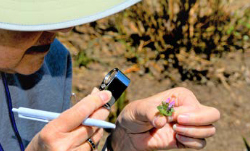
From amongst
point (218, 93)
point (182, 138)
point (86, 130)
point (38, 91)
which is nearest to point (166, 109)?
point (182, 138)

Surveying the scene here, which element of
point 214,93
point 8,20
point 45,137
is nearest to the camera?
point 8,20

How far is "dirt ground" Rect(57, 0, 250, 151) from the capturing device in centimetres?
262

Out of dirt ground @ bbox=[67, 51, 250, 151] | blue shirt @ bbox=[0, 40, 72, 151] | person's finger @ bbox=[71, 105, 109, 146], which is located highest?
person's finger @ bbox=[71, 105, 109, 146]

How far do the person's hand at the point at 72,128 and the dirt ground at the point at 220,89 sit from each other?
5.34 feet

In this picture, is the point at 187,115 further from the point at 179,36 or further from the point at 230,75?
the point at 179,36

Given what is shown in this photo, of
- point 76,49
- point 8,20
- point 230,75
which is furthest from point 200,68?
point 8,20

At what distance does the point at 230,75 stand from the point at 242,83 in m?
0.12

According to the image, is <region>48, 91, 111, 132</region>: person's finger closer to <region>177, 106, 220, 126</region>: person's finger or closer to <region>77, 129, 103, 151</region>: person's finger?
<region>77, 129, 103, 151</region>: person's finger

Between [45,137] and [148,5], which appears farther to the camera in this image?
[148,5]

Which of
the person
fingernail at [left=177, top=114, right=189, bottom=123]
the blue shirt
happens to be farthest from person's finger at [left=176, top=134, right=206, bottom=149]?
the blue shirt

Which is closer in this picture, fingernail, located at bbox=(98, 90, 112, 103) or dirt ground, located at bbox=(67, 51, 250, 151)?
fingernail, located at bbox=(98, 90, 112, 103)

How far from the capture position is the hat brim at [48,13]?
833mm

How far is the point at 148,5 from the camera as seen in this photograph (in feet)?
11.2

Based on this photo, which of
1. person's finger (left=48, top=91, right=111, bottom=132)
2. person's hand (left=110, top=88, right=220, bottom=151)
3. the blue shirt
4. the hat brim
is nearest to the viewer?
the hat brim
